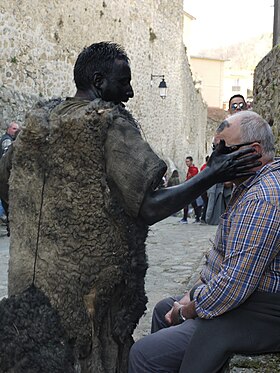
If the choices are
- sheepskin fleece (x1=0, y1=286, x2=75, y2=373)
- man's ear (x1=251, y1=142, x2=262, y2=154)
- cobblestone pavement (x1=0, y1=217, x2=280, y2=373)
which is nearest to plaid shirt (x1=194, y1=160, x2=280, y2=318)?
man's ear (x1=251, y1=142, x2=262, y2=154)

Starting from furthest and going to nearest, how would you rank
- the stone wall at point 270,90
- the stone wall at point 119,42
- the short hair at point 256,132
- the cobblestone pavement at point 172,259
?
1. the stone wall at point 119,42
2. the cobblestone pavement at point 172,259
3. the stone wall at point 270,90
4. the short hair at point 256,132

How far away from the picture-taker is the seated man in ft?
6.17

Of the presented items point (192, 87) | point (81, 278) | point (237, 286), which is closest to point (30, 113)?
→ point (81, 278)

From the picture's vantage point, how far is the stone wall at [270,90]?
4.70m

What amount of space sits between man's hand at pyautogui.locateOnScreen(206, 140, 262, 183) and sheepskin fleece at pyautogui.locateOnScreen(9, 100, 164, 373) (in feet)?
1.13

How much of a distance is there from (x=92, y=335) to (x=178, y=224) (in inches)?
397

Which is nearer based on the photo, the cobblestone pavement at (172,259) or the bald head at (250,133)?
the bald head at (250,133)

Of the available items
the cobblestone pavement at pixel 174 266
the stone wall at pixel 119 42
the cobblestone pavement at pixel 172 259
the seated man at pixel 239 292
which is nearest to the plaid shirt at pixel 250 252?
the seated man at pixel 239 292

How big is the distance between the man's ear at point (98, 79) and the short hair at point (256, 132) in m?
0.55

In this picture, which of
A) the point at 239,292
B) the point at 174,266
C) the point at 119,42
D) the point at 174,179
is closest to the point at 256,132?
the point at 239,292

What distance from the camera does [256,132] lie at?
2092 millimetres

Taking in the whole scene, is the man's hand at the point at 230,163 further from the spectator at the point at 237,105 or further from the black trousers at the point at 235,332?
the spectator at the point at 237,105

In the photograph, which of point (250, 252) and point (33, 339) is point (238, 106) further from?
point (33, 339)

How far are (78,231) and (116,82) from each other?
554 mm
